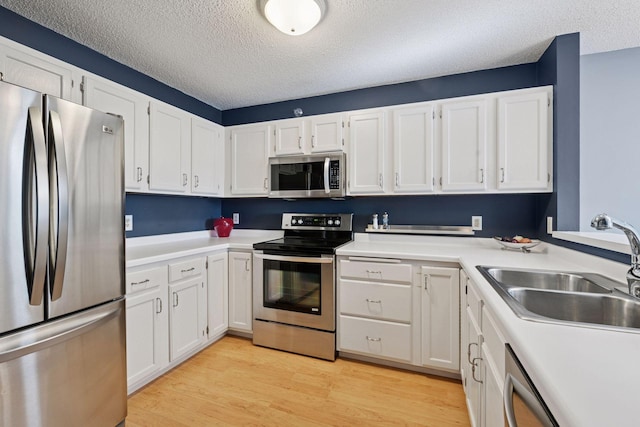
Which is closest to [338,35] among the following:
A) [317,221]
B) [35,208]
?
[317,221]

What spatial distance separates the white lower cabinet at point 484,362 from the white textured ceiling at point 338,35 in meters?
1.73

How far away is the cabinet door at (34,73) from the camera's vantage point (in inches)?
58.2

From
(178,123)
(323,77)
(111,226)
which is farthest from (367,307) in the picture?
(178,123)

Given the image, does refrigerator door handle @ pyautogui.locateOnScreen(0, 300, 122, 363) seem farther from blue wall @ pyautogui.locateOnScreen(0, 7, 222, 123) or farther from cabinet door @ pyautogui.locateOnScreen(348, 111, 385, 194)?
cabinet door @ pyautogui.locateOnScreen(348, 111, 385, 194)

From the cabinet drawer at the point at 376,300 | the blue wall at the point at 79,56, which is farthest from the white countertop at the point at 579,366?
the blue wall at the point at 79,56

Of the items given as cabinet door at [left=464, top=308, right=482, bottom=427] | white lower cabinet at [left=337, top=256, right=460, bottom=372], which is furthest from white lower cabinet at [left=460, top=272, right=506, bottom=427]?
white lower cabinet at [left=337, top=256, right=460, bottom=372]

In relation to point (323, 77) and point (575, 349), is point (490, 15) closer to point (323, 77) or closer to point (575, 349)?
point (323, 77)

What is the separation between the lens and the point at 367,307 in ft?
7.28

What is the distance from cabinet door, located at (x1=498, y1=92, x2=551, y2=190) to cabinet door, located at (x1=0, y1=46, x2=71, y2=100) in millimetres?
3030

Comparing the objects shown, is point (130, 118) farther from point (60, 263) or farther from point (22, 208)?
point (60, 263)

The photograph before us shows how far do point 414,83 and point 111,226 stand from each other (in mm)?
2699

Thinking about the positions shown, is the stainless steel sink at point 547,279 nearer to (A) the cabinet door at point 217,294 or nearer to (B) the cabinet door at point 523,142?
(B) the cabinet door at point 523,142

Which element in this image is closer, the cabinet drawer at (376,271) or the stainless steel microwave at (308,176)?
the cabinet drawer at (376,271)

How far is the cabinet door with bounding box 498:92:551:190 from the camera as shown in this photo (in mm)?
2055
